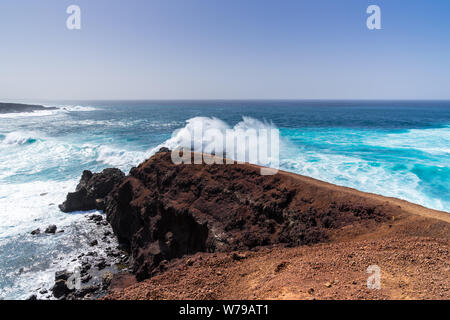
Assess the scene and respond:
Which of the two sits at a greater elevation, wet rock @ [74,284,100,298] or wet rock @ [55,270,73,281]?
wet rock @ [55,270,73,281]

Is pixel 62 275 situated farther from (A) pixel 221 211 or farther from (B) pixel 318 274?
(B) pixel 318 274

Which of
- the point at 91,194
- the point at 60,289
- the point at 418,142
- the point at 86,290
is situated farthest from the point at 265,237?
the point at 418,142

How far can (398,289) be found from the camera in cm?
461

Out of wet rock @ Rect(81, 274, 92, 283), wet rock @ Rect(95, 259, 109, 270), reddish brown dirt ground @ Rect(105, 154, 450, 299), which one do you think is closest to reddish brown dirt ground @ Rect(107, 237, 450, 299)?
reddish brown dirt ground @ Rect(105, 154, 450, 299)

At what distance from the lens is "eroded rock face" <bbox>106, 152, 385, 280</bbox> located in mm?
8180

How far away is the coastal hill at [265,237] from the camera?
204 inches

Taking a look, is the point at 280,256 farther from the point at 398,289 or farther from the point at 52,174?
the point at 52,174

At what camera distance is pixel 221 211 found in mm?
9758

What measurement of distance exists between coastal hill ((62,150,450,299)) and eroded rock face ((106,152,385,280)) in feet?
0.13

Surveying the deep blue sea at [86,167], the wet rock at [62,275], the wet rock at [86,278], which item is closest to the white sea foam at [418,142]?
the deep blue sea at [86,167]

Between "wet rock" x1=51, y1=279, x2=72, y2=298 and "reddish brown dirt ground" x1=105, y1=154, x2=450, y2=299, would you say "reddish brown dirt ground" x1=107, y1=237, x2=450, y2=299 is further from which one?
"wet rock" x1=51, y1=279, x2=72, y2=298

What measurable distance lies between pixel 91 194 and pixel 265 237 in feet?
46.5
